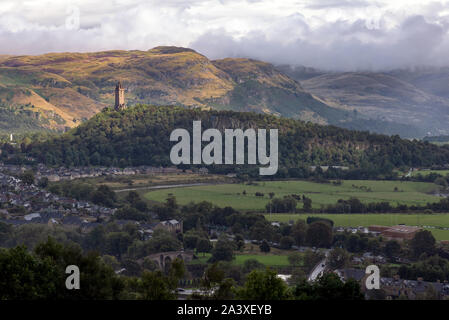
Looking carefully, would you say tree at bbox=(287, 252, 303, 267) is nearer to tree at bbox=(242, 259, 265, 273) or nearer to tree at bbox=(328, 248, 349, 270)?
tree at bbox=(328, 248, 349, 270)

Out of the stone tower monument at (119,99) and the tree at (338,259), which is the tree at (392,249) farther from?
the stone tower monument at (119,99)

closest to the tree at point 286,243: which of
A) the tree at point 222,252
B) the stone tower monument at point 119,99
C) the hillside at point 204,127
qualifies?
the tree at point 222,252

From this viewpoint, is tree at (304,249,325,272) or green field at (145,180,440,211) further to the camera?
green field at (145,180,440,211)

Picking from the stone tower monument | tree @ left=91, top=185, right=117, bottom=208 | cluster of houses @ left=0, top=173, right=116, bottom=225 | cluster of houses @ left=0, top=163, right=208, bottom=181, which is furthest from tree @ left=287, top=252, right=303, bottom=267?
the stone tower monument

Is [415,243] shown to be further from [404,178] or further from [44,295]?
[404,178]

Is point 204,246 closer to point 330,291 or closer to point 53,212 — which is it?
point 53,212

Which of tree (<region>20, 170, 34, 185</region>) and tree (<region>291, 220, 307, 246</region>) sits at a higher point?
tree (<region>20, 170, 34, 185</region>)
